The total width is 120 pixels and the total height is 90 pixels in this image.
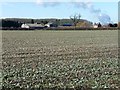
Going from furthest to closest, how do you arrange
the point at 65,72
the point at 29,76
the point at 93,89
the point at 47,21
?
the point at 47,21, the point at 65,72, the point at 29,76, the point at 93,89

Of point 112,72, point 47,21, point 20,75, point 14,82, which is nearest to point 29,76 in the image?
point 20,75

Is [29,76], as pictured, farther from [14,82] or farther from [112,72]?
[112,72]

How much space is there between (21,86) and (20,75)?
190 centimetres

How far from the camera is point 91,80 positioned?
10.6 meters

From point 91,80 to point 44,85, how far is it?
68.9 inches

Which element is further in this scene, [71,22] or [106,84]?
[71,22]

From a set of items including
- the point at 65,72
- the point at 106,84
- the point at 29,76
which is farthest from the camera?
the point at 65,72

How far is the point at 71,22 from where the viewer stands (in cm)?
16650

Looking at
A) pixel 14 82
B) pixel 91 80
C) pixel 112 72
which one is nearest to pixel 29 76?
pixel 14 82

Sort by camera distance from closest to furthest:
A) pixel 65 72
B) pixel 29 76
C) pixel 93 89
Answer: pixel 93 89
pixel 29 76
pixel 65 72

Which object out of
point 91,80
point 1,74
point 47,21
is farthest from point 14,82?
point 47,21

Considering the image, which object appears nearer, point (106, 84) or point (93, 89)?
point (93, 89)

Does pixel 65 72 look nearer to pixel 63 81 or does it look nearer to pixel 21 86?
pixel 63 81

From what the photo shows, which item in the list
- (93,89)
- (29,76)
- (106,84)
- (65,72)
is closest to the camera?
(93,89)
